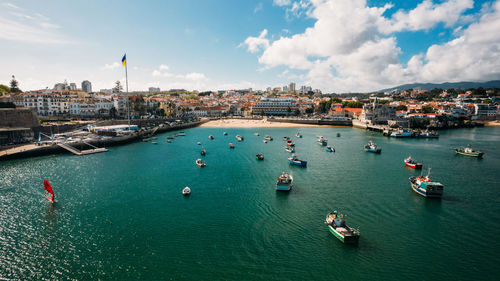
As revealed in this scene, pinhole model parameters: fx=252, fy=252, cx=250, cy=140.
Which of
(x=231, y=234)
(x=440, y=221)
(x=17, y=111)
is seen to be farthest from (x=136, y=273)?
(x=17, y=111)

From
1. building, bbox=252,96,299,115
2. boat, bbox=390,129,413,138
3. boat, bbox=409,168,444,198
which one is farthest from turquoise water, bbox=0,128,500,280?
building, bbox=252,96,299,115

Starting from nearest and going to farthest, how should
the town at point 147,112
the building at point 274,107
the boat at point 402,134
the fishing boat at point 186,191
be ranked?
the fishing boat at point 186,191 → the town at point 147,112 → the boat at point 402,134 → the building at point 274,107

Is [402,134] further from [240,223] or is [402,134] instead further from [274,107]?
[274,107]

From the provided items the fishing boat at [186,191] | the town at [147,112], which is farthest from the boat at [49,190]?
the town at [147,112]

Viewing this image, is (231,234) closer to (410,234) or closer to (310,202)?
(310,202)

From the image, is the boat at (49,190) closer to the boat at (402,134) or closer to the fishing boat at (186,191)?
the fishing boat at (186,191)

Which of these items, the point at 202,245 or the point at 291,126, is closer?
the point at 202,245
